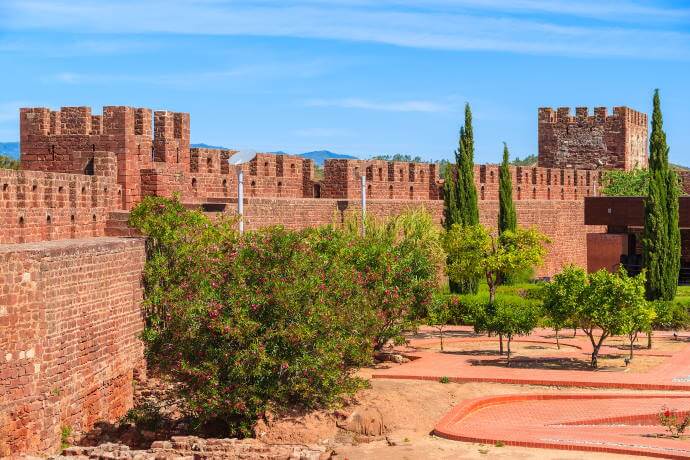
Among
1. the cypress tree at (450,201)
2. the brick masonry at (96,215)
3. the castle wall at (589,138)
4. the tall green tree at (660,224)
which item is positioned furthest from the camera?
the castle wall at (589,138)

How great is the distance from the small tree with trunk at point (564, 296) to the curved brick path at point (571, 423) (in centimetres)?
282

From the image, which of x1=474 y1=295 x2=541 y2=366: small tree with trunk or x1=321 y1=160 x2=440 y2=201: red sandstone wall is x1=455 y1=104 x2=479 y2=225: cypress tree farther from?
x1=474 y1=295 x2=541 y2=366: small tree with trunk

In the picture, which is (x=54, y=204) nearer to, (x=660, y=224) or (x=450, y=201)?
(x=450, y=201)

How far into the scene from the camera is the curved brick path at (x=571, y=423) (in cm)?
1638

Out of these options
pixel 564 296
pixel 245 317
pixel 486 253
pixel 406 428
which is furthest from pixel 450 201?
pixel 245 317

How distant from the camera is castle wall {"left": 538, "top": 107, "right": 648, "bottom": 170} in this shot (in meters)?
50.7

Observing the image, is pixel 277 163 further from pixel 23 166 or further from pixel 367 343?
pixel 367 343

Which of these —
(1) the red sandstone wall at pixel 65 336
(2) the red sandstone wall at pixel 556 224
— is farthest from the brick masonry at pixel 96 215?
(2) the red sandstone wall at pixel 556 224

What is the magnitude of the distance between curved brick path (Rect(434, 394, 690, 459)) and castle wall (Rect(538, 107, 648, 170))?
3197 cm

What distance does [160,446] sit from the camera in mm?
16141

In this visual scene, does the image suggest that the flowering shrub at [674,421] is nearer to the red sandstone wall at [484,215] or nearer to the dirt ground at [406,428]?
the dirt ground at [406,428]

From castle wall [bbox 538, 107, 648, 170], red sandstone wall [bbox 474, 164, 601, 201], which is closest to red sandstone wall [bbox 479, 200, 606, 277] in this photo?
red sandstone wall [bbox 474, 164, 601, 201]

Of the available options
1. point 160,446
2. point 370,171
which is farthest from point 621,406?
point 370,171

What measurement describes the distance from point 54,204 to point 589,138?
3519 centimetres
